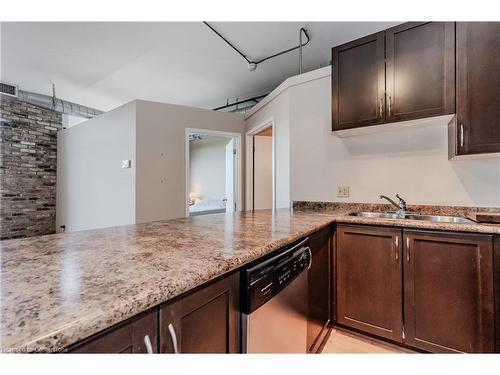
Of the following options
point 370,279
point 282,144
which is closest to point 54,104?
point 282,144

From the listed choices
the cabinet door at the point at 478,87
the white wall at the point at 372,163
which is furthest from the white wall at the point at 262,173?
the cabinet door at the point at 478,87

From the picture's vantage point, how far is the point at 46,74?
3582mm

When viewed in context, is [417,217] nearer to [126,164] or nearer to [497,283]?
[497,283]

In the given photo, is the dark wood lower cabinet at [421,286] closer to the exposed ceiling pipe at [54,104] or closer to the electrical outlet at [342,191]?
the electrical outlet at [342,191]

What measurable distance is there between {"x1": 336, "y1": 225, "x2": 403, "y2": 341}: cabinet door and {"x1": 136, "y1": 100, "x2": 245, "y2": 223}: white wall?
99.6 inches

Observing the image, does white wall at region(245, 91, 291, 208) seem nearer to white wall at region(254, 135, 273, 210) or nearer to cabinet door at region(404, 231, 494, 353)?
white wall at region(254, 135, 273, 210)

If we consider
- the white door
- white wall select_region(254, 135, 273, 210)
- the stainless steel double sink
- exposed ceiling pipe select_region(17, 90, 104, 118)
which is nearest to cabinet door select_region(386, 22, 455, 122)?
the stainless steel double sink

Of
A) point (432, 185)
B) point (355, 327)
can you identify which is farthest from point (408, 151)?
point (355, 327)

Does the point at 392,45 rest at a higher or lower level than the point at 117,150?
higher

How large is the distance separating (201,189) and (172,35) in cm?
441

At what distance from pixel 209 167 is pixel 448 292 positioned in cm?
561

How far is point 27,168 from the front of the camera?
466cm
